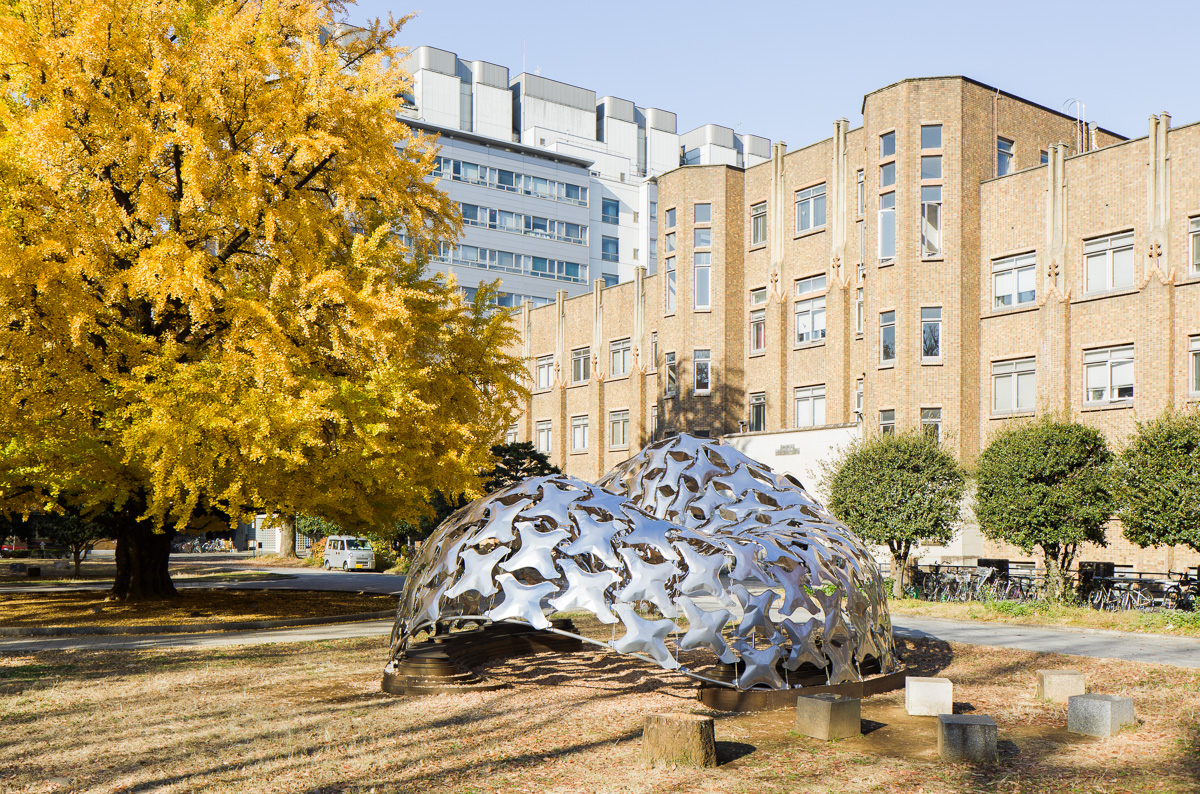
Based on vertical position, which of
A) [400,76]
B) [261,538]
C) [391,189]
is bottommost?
[261,538]

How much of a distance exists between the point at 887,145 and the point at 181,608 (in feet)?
89.3

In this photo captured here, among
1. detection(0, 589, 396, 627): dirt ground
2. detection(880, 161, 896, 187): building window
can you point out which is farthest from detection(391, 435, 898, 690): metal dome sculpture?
detection(880, 161, 896, 187): building window

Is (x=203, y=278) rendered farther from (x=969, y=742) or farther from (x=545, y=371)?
(x=545, y=371)

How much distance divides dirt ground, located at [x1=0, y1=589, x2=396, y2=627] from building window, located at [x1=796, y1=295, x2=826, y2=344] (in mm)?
19759

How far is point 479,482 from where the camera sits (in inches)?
811

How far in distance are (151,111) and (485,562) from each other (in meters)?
12.6

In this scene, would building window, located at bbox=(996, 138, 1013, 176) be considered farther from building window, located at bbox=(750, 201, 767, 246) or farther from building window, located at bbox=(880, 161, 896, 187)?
building window, located at bbox=(750, 201, 767, 246)

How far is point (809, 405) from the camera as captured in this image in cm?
3975

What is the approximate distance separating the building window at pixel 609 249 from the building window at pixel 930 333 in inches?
2140

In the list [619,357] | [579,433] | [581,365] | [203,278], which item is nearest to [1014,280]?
[619,357]

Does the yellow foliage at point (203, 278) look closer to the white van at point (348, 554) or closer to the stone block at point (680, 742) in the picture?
the stone block at point (680, 742)

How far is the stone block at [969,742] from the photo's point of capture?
9.20 metres

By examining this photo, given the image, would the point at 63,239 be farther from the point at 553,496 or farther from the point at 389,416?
the point at 553,496

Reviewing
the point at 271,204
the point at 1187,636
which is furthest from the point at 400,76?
the point at 1187,636
